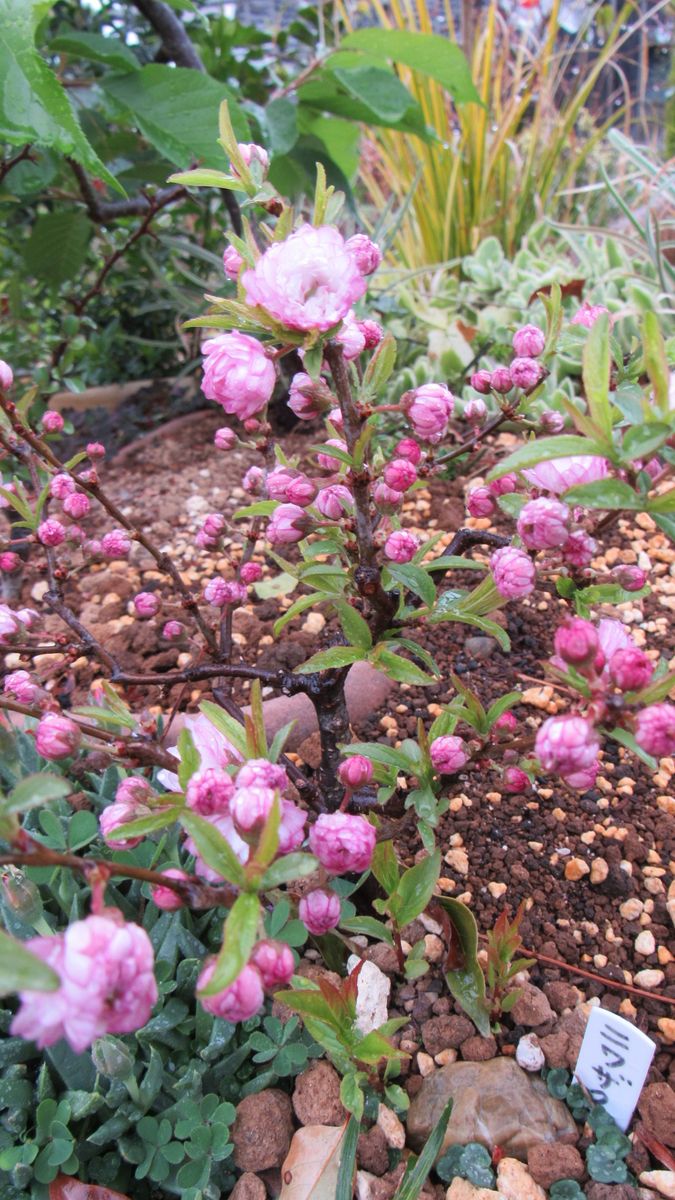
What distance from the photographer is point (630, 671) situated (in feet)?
1.83

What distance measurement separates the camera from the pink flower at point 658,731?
0.53m

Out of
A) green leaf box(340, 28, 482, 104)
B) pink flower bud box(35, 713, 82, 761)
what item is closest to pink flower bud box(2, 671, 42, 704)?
pink flower bud box(35, 713, 82, 761)

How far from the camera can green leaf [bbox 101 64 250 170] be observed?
1.46 m

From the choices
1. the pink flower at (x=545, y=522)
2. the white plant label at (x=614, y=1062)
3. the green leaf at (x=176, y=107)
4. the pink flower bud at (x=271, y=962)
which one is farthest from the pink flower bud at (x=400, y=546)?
the green leaf at (x=176, y=107)

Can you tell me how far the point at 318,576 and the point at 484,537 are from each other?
7.0 inches

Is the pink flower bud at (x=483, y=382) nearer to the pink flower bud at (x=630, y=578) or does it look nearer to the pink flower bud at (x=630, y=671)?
the pink flower bud at (x=630, y=578)

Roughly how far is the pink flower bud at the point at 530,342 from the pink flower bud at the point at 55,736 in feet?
1.71

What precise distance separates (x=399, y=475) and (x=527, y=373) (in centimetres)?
17

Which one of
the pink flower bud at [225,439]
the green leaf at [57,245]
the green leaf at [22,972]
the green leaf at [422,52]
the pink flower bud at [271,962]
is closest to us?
the green leaf at [22,972]

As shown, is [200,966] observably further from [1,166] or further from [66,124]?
[1,166]

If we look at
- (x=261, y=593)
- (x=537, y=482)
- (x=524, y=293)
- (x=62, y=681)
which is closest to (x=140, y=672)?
(x=62, y=681)

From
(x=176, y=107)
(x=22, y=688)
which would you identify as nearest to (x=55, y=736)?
(x=22, y=688)

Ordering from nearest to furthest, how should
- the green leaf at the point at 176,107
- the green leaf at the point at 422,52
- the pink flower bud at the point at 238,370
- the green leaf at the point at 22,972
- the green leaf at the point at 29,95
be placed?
the green leaf at the point at 22,972 → the pink flower bud at the point at 238,370 → the green leaf at the point at 29,95 → the green leaf at the point at 176,107 → the green leaf at the point at 422,52

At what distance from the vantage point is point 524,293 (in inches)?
87.4
